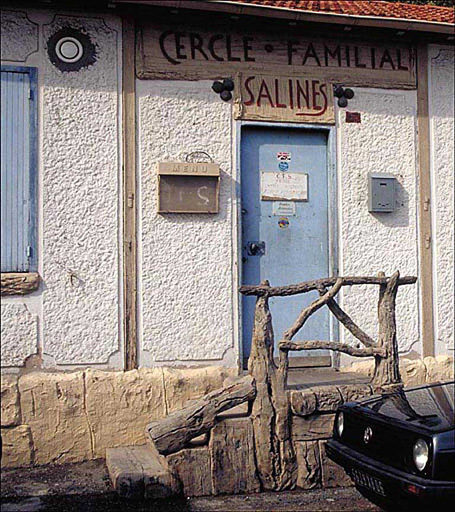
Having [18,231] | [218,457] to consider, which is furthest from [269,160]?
[218,457]

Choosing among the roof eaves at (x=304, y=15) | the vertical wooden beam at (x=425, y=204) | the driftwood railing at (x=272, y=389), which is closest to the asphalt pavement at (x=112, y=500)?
the driftwood railing at (x=272, y=389)

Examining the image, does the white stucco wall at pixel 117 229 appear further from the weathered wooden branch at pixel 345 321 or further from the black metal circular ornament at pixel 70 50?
the weathered wooden branch at pixel 345 321

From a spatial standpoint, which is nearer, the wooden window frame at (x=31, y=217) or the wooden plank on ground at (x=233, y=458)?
the wooden plank on ground at (x=233, y=458)

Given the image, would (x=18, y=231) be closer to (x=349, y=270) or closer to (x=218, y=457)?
(x=218, y=457)

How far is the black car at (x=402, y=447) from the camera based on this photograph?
4191mm

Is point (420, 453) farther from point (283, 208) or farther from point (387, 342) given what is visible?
point (283, 208)

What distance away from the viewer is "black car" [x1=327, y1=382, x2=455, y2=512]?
13.8 ft

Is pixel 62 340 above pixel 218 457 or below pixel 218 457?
above

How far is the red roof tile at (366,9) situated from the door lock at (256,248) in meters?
2.16

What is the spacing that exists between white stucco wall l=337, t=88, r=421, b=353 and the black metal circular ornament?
2450 mm

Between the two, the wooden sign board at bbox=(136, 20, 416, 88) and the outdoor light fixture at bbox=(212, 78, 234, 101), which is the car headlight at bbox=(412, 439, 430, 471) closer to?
the outdoor light fixture at bbox=(212, 78, 234, 101)

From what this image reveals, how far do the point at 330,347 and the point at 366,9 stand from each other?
12.2ft

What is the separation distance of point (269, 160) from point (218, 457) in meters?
2.92

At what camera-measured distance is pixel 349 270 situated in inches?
287
